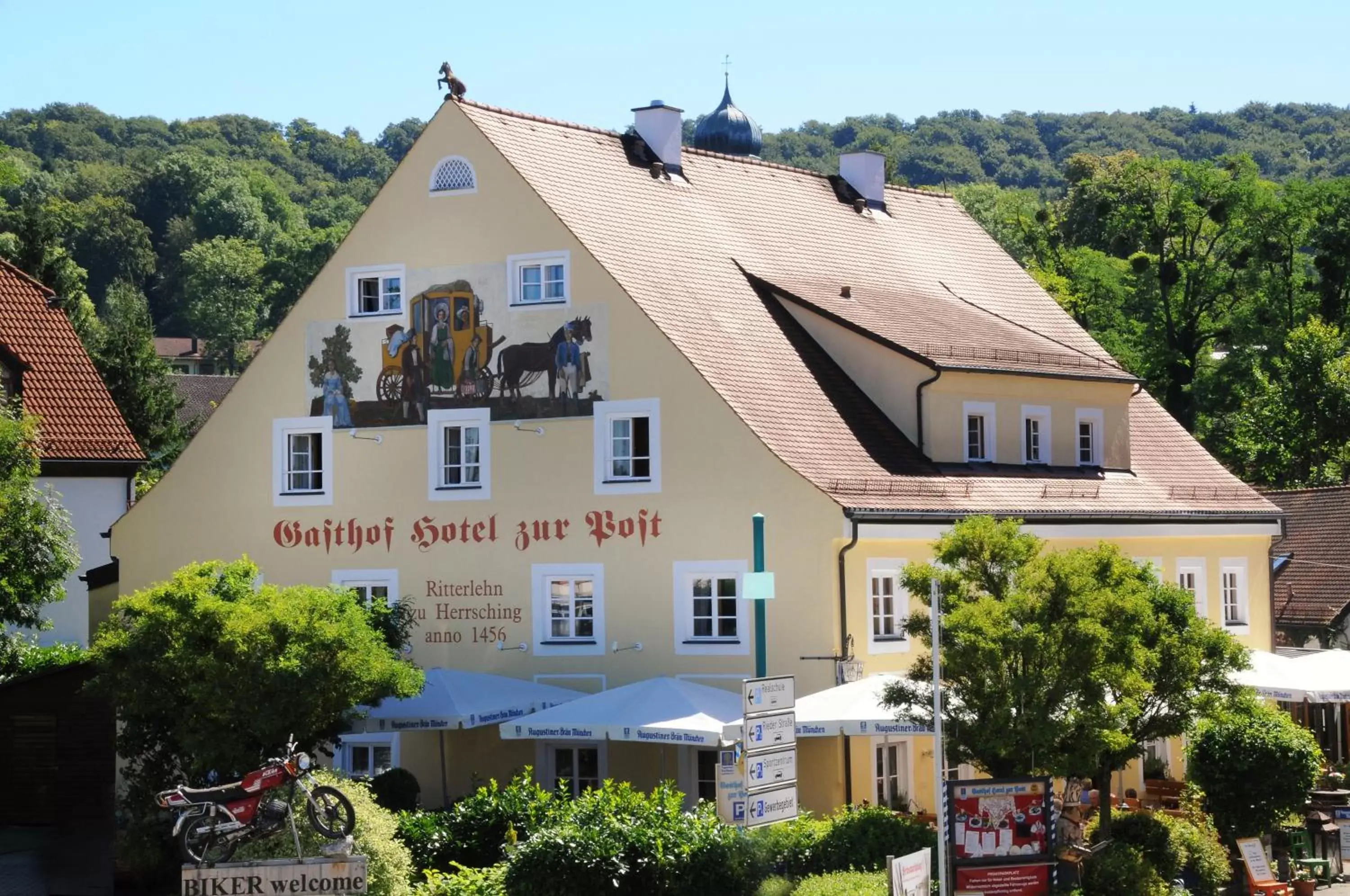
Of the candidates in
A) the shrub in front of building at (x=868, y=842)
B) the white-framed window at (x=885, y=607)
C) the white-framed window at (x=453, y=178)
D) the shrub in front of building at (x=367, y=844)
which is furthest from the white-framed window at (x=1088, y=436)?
the shrub in front of building at (x=367, y=844)

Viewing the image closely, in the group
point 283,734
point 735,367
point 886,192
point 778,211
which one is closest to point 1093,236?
point 886,192

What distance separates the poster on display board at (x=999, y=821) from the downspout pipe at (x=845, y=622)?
22.0 ft

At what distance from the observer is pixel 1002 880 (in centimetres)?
2533

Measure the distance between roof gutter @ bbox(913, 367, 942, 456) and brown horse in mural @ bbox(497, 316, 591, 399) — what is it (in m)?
5.61

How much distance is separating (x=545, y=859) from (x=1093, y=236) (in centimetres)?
5960

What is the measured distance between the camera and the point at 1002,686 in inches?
1032

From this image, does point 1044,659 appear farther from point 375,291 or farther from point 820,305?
point 375,291

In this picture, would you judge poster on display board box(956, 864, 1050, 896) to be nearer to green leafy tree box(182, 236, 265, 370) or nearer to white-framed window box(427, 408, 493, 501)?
white-framed window box(427, 408, 493, 501)

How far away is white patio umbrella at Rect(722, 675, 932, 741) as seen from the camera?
29.1m

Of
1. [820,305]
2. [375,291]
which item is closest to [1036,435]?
[820,305]

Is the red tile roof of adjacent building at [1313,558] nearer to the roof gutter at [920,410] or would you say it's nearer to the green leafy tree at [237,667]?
the roof gutter at [920,410]

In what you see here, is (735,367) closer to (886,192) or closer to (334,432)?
(334,432)

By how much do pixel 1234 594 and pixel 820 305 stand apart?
32.5 feet

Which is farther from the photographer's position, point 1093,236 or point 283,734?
point 1093,236
